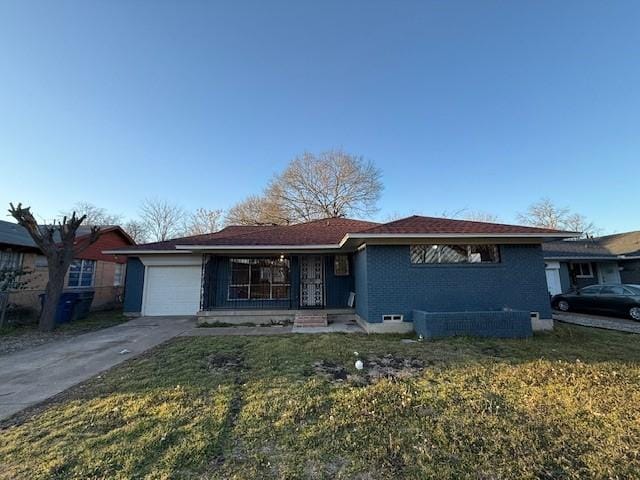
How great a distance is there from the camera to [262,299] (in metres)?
11.0

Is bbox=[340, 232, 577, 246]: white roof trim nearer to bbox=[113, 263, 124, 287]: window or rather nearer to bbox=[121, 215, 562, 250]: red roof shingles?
bbox=[121, 215, 562, 250]: red roof shingles

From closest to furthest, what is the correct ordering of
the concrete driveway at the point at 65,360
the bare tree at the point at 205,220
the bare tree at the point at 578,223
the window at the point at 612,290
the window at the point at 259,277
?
the concrete driveway at the point at 65,360
the window at the point at 612,290
the window at the point at 259,277
the bare tree at the point at 205,220
the bare tree at the point at 578,223

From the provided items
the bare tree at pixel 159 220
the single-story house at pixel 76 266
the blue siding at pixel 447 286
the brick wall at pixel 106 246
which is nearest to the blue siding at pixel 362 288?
the blue siding at pixel 447 286

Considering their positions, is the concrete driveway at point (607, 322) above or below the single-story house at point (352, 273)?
below

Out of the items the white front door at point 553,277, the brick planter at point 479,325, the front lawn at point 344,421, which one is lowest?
the front lawn at point 344,421

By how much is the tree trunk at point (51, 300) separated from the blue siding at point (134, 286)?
100 inches

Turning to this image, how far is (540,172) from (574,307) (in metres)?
9.32

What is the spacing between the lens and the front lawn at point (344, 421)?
90.4 inches

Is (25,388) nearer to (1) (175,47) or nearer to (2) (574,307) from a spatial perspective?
(1) (175,47)

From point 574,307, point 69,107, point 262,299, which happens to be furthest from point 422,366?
point 69,107

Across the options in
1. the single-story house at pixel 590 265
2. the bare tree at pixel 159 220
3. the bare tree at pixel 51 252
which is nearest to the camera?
the bare tree at pixel 51 252

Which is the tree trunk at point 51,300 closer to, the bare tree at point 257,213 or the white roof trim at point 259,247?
the white roof trim at point 259,247

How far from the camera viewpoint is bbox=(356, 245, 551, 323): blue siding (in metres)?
7.75

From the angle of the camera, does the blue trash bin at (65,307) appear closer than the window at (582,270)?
Yes
